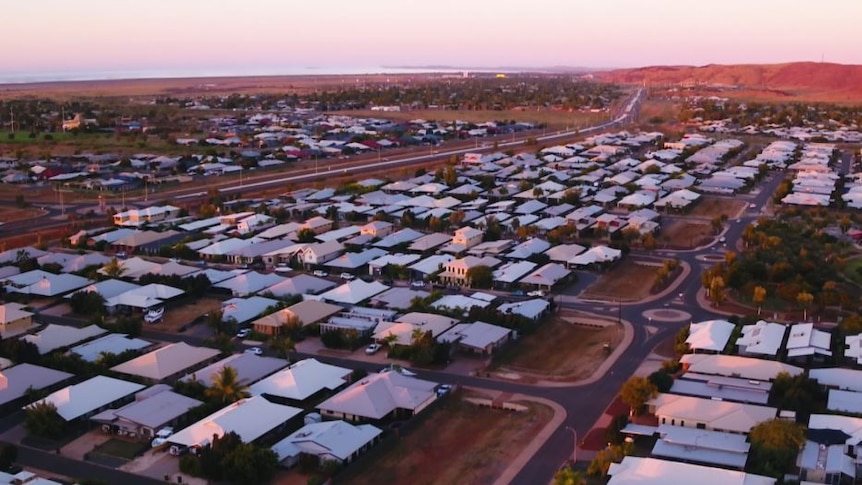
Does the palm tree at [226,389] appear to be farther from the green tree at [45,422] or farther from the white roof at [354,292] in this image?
the white roof at [354,292]

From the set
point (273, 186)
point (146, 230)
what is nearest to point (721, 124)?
point (273, 186)

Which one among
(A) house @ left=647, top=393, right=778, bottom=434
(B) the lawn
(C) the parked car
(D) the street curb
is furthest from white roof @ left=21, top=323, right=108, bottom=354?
(A) house @ left=647, top=393, right=778, bottom=434

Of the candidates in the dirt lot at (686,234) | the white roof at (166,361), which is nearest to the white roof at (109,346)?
the white roof at (166,361)

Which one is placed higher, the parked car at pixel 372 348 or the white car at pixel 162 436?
the white car at pixel 162 436

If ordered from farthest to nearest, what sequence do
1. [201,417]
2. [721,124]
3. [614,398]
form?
[721,124] → [614,398] → [201,417]

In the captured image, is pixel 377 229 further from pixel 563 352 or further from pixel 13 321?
pixel 13 321

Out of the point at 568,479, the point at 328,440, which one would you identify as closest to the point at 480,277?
the point at 328,440

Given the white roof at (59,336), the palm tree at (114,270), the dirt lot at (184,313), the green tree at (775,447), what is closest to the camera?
the green tree at (775,447)

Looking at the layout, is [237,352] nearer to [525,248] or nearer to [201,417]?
[201,417]
